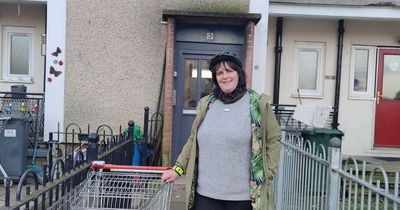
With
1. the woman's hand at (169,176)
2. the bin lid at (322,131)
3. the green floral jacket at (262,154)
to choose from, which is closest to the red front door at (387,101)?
the bin lid at (322,131)

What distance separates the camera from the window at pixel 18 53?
855cm

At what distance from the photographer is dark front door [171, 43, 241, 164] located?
23.5 feet

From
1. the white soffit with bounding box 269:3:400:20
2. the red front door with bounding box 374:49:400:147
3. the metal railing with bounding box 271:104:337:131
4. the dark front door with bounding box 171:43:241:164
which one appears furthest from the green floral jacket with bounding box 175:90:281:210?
the red front door with bounding box 374:49:400:147

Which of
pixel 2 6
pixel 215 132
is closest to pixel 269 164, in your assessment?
pixel 215 132

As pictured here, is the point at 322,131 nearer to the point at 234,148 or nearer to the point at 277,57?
the point at 277,57

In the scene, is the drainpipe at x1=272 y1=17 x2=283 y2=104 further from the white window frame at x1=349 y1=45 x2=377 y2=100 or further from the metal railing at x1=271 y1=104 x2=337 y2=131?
the white window frame at x1=349 y1=45 x2=377 y2=100

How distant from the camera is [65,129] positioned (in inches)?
289

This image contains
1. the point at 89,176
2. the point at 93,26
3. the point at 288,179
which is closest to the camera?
the point at 89,176

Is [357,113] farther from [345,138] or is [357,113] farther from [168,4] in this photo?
[168,4]

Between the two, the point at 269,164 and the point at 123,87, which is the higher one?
the point at 123,87

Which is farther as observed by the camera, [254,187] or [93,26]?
[93,26]

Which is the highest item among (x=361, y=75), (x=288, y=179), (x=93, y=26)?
(x=93, y=26)

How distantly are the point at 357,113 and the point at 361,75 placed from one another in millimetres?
809

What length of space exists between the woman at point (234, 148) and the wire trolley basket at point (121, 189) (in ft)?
0.72
